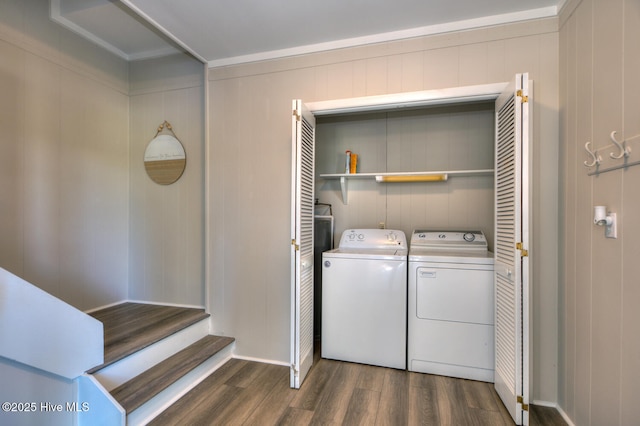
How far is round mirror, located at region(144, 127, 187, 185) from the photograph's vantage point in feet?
9.85

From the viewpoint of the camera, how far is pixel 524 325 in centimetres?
166

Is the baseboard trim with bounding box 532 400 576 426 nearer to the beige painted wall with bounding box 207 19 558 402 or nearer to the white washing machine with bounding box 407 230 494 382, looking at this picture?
the beige painted wall with bounding box 207 19 558 402

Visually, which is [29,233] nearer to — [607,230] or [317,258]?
[317,258]

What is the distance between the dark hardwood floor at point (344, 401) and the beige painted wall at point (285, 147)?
0.34 meters

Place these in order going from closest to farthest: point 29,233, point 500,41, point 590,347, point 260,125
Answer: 1. point 590,347
2. point 500,41
3. point 29,233
4. point 260,125

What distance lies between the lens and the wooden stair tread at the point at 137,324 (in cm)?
189

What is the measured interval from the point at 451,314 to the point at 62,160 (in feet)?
11.2

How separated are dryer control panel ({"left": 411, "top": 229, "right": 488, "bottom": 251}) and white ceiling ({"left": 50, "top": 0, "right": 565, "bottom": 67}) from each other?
154 centimetres

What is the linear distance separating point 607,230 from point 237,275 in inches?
95.9

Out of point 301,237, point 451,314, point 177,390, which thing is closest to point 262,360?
point 177,390

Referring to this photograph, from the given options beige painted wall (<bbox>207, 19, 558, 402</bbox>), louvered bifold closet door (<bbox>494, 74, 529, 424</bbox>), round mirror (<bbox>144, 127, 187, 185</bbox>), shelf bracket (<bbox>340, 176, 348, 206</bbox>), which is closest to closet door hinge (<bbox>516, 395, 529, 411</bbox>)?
louvered bifold closet door (<bbox>494, 74, 529, 424</bbox>)

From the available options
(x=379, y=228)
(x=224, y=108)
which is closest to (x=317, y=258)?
(x=379, y=228)

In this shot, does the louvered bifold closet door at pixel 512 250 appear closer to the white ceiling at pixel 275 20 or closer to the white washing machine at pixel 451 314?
the white washing machine at pixel 451 314

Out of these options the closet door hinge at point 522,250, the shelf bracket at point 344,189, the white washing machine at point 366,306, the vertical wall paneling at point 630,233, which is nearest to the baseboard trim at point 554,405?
the vertical wall paneling at point 630,233
